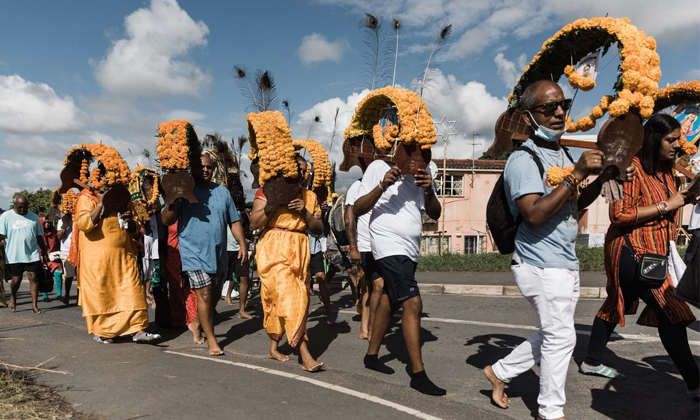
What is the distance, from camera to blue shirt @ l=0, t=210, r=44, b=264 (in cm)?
953

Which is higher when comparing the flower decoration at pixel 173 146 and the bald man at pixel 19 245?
the flower decoration at pixel 173 146

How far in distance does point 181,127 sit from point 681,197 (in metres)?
4.65

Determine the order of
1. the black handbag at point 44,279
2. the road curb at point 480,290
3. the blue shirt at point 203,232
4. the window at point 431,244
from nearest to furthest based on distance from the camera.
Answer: the blue shirt at point 203,232 → the road curb at point 480,290 → the black handbag at point 44,279 → the window at point 431,244

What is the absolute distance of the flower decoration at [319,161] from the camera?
6.93 meters

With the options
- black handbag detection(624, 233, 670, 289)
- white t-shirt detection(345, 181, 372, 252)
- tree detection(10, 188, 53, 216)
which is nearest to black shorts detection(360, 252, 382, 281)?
white t-shirt detection(345, 181, 372, 252)

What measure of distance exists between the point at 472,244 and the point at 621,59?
30.5m

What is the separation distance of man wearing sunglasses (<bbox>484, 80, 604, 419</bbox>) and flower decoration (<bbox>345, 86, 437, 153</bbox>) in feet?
3.38

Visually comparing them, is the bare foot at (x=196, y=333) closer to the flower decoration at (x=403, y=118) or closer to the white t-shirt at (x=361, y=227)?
the white t-shirt at (x=361, y=227)

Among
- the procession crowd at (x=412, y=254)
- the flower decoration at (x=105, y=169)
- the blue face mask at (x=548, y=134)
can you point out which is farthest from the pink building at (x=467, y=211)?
the blue face mask at (x=548, y=134)

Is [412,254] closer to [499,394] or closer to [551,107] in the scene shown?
[499,394]

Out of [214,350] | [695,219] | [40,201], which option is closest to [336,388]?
[214,350]

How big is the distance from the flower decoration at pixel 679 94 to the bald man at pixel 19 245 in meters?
9.92

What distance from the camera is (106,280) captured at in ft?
20.1

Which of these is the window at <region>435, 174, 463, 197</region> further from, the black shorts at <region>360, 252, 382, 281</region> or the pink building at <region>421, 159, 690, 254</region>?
the black shorts at <region>360, 252, 382, 281</region>
